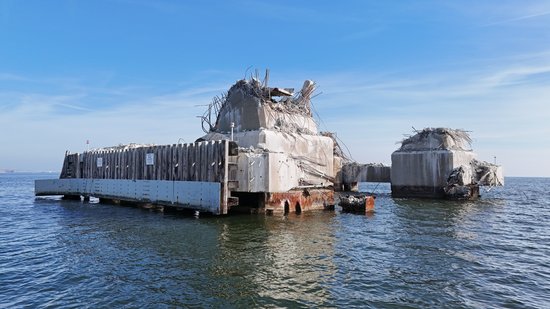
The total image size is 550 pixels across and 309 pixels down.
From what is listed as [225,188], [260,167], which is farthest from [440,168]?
[225,188]

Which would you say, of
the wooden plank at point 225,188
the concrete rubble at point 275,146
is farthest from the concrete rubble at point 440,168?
the wooden plank at point 225,188

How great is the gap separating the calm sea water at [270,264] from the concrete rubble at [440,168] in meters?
17.4

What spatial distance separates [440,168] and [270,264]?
3494 centimetres

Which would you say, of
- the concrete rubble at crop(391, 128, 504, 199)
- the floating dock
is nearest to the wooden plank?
the floating dock

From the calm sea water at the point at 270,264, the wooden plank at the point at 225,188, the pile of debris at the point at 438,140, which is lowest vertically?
the calm sea water at the point at 270,264

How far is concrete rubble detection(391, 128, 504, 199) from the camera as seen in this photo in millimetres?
42688

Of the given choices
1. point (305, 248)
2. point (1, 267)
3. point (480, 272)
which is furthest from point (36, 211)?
point (480, 272)

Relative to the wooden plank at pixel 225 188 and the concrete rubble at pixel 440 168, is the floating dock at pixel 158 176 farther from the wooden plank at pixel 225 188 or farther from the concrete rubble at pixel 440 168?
the concrete rubble at pixel 440 168

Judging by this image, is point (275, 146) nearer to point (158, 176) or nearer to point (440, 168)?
point (158, 176)

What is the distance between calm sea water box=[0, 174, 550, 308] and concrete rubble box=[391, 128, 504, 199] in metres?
17.4

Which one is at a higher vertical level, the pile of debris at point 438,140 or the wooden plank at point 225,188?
the pile of debris at point 438,140

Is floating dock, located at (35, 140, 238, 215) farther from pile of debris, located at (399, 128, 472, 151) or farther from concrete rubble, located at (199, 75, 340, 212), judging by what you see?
pile of debris, located at (399, 128, 472, 151)

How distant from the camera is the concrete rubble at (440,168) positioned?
1681 inches

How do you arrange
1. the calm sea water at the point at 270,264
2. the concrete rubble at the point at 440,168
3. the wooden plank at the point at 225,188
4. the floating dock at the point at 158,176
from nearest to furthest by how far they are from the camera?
the calm sea water at the point at 270,264, the wooden plank at the point at 225,188, the floating dock at the point at 158,176, the concrete rubble at the point at 440,168
